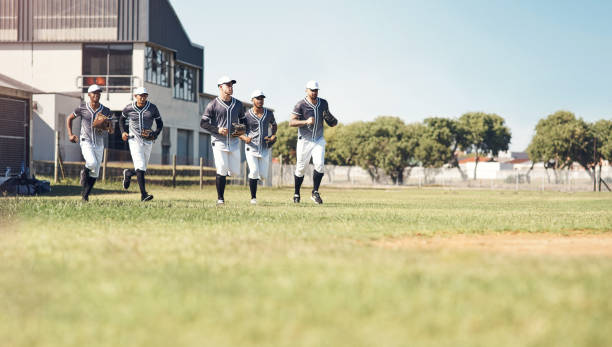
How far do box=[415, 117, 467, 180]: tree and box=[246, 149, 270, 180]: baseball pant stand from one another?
229 ft

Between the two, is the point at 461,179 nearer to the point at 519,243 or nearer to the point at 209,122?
the point at 209,122

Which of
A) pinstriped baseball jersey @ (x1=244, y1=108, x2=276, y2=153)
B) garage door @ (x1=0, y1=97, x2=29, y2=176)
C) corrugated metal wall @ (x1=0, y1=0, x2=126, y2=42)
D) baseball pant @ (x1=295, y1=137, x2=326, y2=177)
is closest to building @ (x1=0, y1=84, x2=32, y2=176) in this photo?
garage door @ (x1=0, y1=97, x2=29, y2=176)

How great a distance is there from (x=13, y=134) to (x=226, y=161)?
1536 centimetres

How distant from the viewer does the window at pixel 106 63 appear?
40.3m

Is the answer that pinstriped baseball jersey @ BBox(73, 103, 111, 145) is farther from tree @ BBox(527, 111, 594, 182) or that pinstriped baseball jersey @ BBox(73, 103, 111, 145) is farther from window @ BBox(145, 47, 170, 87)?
tree @ BBox(527, 111, 594, 182)

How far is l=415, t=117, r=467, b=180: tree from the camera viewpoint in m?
84.1

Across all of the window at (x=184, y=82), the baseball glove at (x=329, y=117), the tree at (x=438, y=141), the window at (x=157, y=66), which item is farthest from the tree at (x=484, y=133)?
the baseball glove at (x=329, y=117)

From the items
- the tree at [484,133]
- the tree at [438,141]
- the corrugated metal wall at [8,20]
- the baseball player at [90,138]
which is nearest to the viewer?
the baseball player at [90,138]

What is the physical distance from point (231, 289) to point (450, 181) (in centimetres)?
6909

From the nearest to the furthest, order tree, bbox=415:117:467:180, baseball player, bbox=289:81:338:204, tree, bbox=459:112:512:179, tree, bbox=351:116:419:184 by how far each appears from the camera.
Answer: baseball player, bbox=289:81:338:204
tree, bbox=351:116:419:184
tree, bbox=415:117:467:180
tree, bbox=459:112:512:179

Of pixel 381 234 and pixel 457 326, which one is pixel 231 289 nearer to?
pixel 457 326

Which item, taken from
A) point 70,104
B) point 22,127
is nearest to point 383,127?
point 70,104

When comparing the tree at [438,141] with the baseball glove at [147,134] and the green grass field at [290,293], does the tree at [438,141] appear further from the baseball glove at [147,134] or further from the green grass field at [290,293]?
the green grass field at [290,293]

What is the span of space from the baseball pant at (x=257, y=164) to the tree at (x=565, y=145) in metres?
68.9
